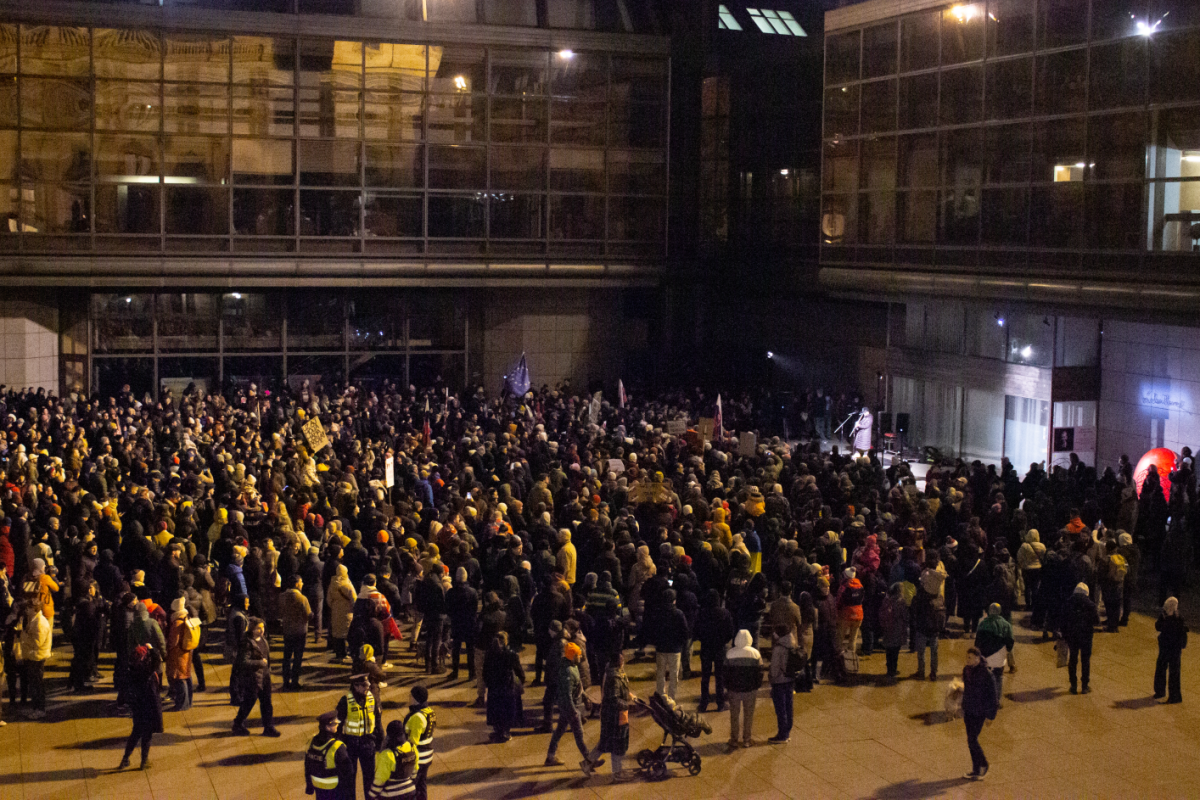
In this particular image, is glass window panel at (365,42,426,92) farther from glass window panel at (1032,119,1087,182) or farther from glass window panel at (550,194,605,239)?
glass window panel at (1032,119,1087,182)

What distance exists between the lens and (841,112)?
37.6 m

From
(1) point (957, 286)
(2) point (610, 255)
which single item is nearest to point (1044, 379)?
(1) point (957, 286)

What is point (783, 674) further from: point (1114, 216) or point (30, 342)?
point (30, 342)

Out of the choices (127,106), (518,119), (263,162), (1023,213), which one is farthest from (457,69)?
(1023,213)

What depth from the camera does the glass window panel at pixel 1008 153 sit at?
1215 inches

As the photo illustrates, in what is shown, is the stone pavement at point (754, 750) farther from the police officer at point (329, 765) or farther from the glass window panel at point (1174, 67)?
the glass window panel at point (1174, 67)

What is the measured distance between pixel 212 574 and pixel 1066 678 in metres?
11.0

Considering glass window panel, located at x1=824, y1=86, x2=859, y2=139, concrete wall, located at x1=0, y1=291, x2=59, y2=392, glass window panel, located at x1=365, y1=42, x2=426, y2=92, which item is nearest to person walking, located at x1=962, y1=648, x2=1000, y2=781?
glass window panel, located at x1=824, y1=86, x2=859, y2=139

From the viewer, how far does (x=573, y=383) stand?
44844 mm

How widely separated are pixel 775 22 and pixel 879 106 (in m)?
12.8

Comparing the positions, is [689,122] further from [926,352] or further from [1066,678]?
[1066,678]

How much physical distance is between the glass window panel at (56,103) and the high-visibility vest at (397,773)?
31.8 m

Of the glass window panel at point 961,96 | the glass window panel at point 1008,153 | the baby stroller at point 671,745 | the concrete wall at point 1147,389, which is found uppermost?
the glass window panel at point 961,96

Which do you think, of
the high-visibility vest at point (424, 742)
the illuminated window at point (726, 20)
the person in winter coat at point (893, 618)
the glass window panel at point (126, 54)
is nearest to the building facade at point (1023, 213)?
the illuminated window at point (726, 20)
